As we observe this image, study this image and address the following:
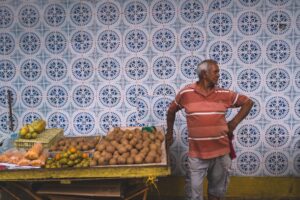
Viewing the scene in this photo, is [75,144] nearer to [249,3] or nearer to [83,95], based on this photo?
[83,95]

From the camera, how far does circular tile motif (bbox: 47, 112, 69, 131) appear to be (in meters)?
5.46

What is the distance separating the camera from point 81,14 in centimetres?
524

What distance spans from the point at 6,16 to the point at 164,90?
88.4 inches

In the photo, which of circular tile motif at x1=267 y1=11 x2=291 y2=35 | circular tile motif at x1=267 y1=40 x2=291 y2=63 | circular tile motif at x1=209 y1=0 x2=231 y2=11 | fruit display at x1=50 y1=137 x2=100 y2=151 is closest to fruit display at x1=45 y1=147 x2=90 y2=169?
fruit display at x1=50 y1=137 x2=100 y2=151

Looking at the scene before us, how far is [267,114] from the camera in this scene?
523 cm

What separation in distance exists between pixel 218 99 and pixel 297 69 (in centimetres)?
148

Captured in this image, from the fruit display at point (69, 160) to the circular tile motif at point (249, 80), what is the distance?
7.21 feet

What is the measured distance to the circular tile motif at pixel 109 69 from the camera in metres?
5.30

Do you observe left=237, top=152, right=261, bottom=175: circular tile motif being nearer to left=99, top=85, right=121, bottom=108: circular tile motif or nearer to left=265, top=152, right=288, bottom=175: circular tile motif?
left=265, top=152, right=288, bottom=175: circular tile motif

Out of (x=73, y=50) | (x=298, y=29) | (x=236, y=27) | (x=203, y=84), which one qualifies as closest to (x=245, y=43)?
(x=236, y=27)

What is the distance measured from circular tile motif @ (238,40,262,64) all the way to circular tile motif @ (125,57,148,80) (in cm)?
120

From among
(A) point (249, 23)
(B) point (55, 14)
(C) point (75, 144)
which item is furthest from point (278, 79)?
(B) point (55, 14)

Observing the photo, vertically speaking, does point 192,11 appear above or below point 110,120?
above

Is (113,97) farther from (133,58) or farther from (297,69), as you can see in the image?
(297,69)
